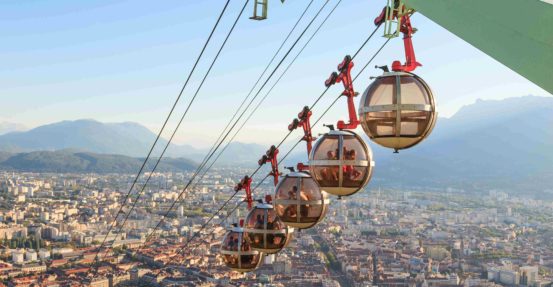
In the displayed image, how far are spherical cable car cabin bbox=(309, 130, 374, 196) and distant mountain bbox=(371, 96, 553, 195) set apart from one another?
77.1 meters

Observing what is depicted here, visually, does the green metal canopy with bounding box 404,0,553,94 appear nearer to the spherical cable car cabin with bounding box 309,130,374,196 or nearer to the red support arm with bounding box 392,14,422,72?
the red support arm with bounding box 392,14,422,72

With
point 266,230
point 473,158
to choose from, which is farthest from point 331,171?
point 473,158

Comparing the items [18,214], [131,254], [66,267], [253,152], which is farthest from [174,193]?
[253,152]

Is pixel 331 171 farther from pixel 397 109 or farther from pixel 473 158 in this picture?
pixel 473 158

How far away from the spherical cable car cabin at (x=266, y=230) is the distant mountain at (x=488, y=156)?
7601 centimetres

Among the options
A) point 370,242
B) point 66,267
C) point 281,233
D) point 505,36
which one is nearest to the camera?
point 505,36

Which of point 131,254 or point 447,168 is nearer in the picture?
point 131,254

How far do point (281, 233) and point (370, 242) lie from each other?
34.8 meters

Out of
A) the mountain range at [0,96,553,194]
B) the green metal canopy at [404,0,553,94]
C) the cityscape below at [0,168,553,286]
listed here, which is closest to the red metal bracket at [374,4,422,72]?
the green metal canopy at [404,0,553,94]

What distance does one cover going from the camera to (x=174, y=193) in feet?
227

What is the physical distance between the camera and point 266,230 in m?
4.25

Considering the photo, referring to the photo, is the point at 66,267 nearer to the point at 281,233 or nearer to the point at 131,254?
the point at 131,254

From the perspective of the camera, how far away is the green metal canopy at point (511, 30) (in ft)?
3.86

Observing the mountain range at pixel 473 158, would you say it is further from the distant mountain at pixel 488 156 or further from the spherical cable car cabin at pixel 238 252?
the spherical cable car cabin at pixel 238 252
